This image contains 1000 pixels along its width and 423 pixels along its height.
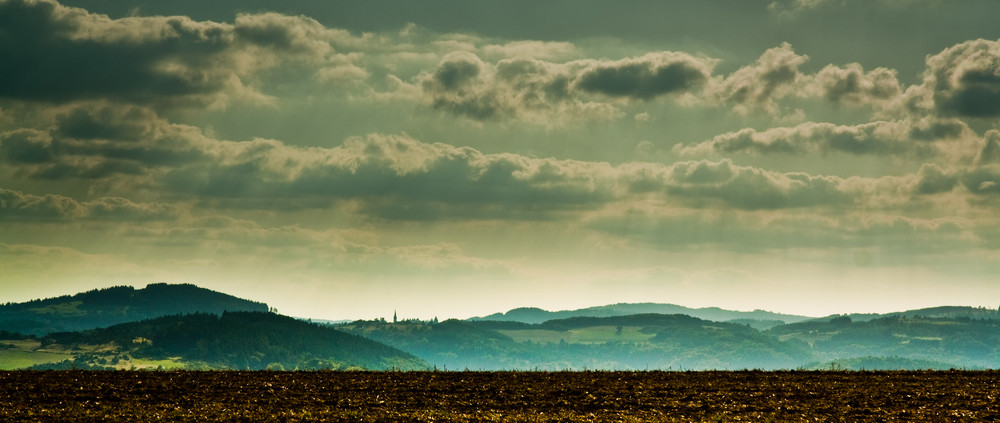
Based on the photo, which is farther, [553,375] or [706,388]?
[553,375]

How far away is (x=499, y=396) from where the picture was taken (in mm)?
49125

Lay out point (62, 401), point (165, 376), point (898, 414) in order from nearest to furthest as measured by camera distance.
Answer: point (898, 414), point (62, 401), point (165, 376)

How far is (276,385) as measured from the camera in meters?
52.8

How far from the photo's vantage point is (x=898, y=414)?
43062 millimetres

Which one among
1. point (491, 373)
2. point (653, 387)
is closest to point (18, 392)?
point (491, 373)

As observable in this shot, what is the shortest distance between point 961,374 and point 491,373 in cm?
2968

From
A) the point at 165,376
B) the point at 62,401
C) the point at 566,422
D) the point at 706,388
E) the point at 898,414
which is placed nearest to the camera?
the point at 566,422

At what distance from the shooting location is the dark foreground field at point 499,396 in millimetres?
42625

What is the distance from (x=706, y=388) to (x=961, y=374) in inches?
743

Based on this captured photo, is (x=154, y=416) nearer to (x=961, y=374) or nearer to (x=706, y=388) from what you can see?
(x=706, y=388)

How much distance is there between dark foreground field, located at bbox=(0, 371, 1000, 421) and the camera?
4262cm

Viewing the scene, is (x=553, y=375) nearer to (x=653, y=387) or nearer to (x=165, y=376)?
(x=653, y=387)

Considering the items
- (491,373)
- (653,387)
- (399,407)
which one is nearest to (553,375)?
(491,373)

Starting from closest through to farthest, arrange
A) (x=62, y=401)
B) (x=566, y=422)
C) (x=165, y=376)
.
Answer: (x=566, y=422), (x=62, y=401), (x=165, y=376)
